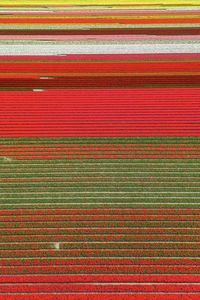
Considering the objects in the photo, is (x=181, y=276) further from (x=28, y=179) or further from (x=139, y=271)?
(x=28, y=179)

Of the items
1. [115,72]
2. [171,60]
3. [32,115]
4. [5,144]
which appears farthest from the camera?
[171,60]

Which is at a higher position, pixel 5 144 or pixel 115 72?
pixel 115 72

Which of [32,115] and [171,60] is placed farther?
[171,60]

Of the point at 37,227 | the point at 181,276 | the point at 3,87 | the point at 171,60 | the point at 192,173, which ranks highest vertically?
the point at 171,60

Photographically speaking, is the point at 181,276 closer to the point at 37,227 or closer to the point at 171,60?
the point at 37,227

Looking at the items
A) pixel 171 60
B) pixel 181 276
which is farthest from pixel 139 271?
pixel 171 60

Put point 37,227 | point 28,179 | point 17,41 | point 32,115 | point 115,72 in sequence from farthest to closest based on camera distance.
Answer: point 17,41
point 115,72
point 32,115
point 28,179
point 37,227
